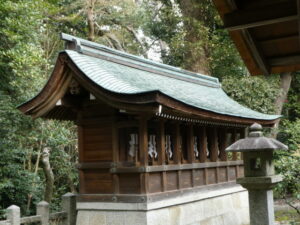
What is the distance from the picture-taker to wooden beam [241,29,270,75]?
4181 mm

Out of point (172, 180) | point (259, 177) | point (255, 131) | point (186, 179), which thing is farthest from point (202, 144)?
point (259, 177)

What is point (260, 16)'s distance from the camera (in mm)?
3709

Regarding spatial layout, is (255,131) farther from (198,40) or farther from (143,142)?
(198,40)

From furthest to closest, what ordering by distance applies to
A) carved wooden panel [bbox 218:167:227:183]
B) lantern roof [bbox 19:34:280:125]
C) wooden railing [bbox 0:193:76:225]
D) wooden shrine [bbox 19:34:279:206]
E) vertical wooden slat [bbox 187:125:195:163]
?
carved wooden panel [bbox 218:167:227:183] < vertical wooden slat [bbox 187:125:195:163] < wooden shrine [bbox 19:34:279:206] < wooden railing [bbox 0:193:76:225] < lantern roof [bbox 19:34:280:125]

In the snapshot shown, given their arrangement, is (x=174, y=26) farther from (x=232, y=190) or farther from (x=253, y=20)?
(x=253, y=20)

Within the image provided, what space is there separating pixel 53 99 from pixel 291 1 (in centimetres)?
624

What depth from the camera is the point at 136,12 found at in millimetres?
22578

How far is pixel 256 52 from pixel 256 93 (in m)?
15.0

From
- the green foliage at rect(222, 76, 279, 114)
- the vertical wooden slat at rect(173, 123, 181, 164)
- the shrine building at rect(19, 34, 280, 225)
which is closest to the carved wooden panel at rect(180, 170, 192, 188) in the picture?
the shrine building at rect(19, 34, 280, 225)

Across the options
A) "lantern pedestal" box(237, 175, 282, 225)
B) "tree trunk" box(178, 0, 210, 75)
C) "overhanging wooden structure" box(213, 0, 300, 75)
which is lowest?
"lantern pedestal" box(237, 175, 282, 225)

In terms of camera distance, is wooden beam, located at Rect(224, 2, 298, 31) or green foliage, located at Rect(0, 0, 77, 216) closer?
wooden beam, located at Rect(224, 2, 298, 31)

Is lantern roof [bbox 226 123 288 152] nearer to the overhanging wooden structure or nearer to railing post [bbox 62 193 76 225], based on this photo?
the overhanging wooden structure

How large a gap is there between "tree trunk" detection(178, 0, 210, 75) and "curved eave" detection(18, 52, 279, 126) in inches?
448

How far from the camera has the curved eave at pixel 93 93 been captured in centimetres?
772
